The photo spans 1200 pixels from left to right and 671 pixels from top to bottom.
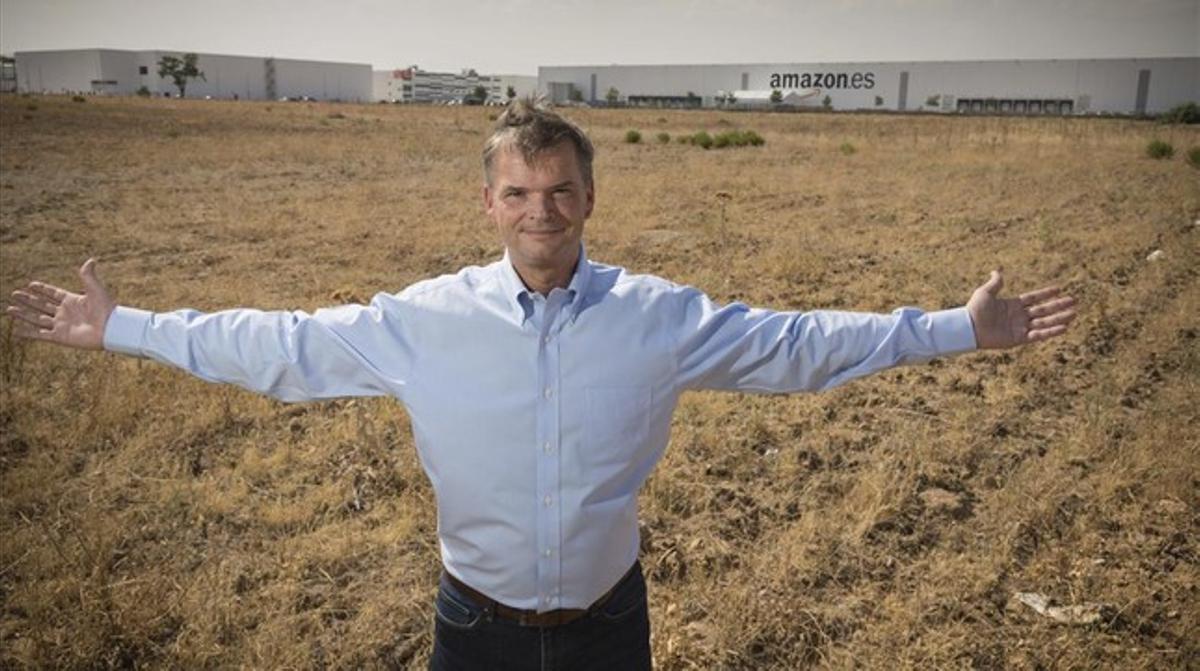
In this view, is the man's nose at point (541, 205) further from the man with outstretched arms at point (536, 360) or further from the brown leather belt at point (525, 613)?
the brown leather belt at point (525, 613)

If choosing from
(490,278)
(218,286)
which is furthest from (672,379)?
(218,286)

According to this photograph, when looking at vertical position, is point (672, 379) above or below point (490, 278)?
below

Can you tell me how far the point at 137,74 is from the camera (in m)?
127

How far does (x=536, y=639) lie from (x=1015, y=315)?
4.60 ft

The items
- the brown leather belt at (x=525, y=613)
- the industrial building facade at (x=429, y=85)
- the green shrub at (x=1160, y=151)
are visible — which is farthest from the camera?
the industrial building facade at (x=429, y=85)

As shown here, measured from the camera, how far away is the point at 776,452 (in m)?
5.02

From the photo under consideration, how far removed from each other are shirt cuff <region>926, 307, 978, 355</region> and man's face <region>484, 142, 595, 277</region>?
0.89 metres

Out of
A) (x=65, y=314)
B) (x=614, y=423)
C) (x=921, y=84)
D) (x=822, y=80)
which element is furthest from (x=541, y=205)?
(x=822, y=80)

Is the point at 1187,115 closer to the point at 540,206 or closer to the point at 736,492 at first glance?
the point at 736,492

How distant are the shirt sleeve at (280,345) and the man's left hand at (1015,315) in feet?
4.45

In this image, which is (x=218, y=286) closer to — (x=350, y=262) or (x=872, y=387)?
(x=350, y=262)

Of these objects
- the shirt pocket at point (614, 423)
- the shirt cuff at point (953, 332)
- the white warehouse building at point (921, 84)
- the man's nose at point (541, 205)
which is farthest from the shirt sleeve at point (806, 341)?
the white warehouse building at point (921, 84)

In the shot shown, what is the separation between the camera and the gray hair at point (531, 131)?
1764mm

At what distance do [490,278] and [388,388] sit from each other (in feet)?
1.15
